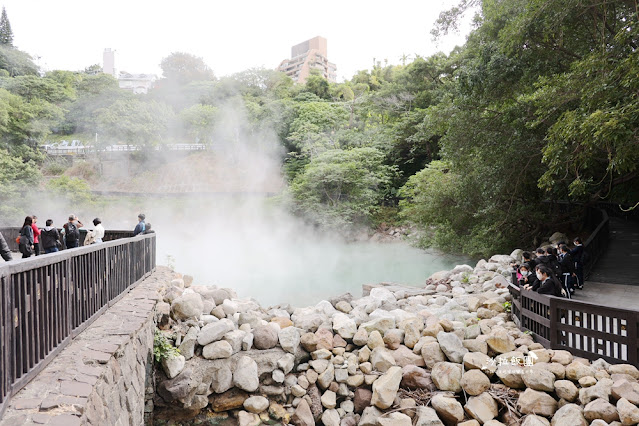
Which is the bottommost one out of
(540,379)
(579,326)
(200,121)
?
(540,379)

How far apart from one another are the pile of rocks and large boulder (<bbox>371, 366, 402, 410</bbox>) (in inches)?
0.6

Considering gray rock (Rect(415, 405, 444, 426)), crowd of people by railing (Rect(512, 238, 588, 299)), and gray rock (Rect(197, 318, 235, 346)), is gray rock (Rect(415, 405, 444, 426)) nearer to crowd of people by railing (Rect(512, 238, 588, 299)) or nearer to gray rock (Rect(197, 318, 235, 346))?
crowd of people by railing (Rect(512, 238, 588, 299))

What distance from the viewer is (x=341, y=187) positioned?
966 inches

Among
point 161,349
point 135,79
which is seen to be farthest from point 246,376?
point 135,79

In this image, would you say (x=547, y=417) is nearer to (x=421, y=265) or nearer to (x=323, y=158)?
(x=421, y=265)

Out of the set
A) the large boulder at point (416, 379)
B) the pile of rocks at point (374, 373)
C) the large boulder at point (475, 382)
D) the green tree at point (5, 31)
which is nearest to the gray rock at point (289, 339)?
the pile of rocks at point (374, 373)

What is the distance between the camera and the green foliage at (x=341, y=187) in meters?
23.7

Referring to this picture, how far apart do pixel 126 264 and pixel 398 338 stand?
179 inches

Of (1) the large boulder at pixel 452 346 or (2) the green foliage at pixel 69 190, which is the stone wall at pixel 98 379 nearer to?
(1) the large boulder at pixel 452 346

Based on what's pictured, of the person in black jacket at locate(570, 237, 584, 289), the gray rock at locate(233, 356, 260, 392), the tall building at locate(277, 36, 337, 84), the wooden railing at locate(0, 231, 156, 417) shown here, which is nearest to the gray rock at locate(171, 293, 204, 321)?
the gray rock at locate(233, 356, 260, 392)

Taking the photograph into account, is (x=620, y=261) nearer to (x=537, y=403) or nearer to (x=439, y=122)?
(x=439, y=122)

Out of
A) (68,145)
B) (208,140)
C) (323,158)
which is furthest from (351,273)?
(68,145)

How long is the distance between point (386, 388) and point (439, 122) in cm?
858

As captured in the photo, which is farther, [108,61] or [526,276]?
[108,61]
